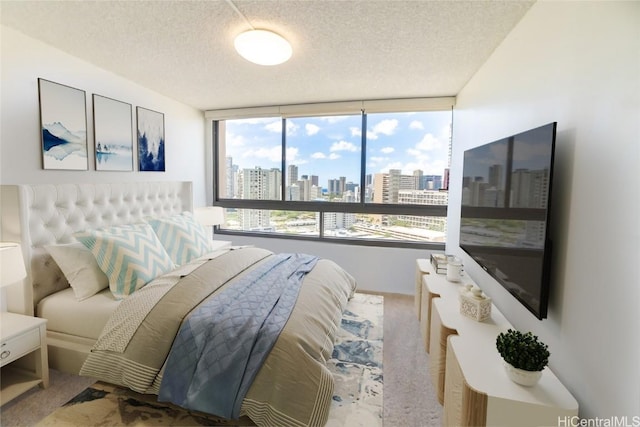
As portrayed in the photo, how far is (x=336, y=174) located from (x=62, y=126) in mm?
2717

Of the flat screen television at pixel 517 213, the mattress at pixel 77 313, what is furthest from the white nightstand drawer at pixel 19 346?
the flat screen television at pixel 517 213

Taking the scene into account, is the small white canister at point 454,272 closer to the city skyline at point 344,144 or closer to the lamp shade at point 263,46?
the city skyline at point 344,144

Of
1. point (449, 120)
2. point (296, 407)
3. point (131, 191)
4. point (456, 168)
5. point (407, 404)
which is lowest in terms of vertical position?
point (407, 404)

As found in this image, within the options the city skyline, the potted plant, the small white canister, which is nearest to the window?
the city skyline

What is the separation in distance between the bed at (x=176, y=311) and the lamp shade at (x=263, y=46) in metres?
1.57

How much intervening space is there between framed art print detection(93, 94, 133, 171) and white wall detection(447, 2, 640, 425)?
3.25 m

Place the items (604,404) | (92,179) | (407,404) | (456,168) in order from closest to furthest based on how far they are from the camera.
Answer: (604,404)
(407,404)
(92,179)
(456,168)

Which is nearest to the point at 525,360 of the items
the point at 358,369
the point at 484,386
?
the point at 484,386

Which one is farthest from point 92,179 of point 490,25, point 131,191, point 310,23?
point 490,25

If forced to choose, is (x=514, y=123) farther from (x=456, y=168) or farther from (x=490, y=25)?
(x=456, y=168)

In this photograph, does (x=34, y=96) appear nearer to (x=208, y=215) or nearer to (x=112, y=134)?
(x=112, y=134)

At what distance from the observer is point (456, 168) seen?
3.04 meters

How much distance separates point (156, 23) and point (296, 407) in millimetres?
2386

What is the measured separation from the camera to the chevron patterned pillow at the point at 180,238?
102 inches
